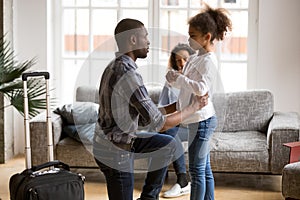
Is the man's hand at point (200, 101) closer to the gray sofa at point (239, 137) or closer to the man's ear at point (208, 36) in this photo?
the man's ear at point (208, 36)

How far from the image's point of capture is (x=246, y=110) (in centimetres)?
515

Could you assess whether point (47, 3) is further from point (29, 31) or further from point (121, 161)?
point (121, 161)

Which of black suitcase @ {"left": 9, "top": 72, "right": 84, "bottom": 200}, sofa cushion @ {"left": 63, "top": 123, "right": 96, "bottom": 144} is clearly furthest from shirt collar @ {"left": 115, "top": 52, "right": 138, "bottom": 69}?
sofa cushion @ {"left": 63, "top": 123, "right": 96, "bottom": 144}

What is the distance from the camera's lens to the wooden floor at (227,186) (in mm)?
4539

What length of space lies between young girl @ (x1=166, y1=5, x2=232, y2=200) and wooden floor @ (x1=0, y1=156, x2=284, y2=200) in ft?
3.60

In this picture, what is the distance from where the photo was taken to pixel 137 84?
290cm

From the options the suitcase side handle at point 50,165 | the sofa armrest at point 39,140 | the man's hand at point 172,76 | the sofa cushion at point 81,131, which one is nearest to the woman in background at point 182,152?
the sofa cushion at point 81,131

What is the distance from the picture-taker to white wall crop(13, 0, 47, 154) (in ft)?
19.0

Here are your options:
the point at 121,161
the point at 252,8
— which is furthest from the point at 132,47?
the point at 252,8

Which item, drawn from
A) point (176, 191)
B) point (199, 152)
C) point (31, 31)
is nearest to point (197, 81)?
point (199, 152)

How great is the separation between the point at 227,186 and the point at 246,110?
703 mm

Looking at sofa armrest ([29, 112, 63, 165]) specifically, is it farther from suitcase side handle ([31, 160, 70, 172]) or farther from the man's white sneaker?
suitcase side handle ([31, 160, 70, 172])

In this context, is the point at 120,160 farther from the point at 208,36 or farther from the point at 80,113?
the point at 80,113

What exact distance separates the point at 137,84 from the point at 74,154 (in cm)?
198
